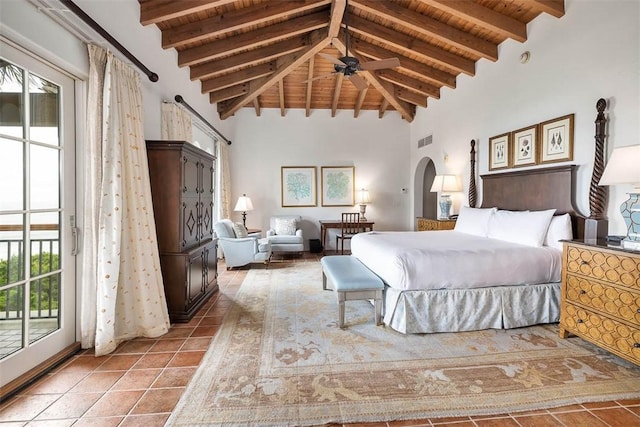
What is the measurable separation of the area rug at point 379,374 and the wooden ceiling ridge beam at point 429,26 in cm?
368

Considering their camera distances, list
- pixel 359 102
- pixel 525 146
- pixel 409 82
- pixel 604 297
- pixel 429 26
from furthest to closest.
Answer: pixel 359 102 → pixel 409 82 → pixel 429 26 → pixel 525 146 → pixel 604 297

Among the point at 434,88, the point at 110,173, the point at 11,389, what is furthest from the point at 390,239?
the point at 434,88

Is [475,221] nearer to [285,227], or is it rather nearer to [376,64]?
[376,64]

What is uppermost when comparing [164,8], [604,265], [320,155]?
[164,8]

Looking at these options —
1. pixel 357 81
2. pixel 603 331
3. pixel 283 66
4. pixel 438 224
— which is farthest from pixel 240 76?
pixel 603 331

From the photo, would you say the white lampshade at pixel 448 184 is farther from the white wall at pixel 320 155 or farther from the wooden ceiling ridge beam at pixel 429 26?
the white wall at pixel 320 155

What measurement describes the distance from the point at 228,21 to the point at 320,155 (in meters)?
3.90

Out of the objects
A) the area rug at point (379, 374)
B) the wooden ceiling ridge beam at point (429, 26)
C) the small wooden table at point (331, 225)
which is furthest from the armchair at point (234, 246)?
the wooden ceiling ridge beam at point (429, 26)

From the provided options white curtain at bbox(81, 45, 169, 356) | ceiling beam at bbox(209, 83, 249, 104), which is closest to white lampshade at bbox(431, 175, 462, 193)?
ceiling beam at bbox(209, 83, 249, 104)

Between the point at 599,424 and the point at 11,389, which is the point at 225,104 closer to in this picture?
the point at 11,389

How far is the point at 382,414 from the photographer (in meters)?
1.70

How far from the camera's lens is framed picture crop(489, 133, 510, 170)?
13.6 feet

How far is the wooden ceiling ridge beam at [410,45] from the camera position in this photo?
435 cm

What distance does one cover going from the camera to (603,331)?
2.22 metres
